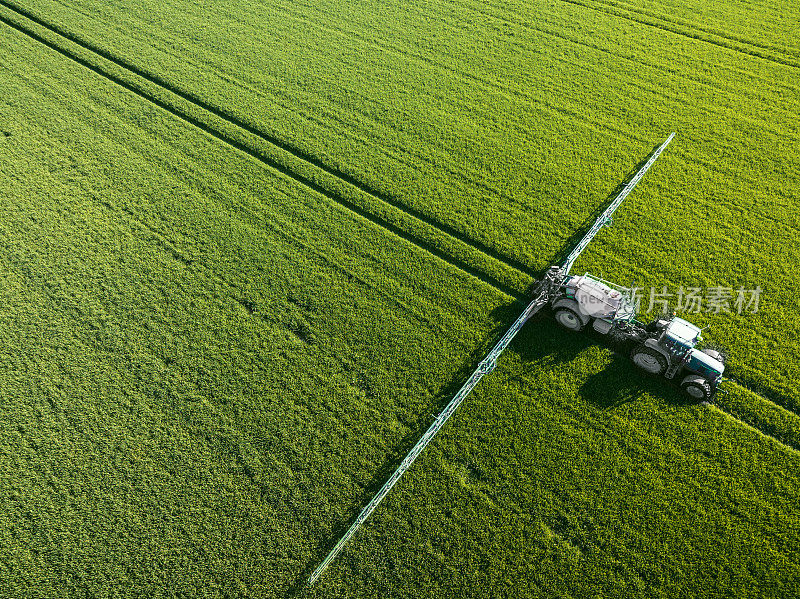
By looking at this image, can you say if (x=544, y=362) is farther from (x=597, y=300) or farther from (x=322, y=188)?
(x=322, y=188)

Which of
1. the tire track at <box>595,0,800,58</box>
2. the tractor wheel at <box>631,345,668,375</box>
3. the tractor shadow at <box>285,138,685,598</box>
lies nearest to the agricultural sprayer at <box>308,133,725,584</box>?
the tractor wheel at <box>631,345,668,375</box>

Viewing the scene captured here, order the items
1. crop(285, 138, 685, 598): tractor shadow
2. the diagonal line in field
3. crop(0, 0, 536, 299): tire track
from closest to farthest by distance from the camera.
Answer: the diagonal line in field, crop(285, 138, 685, 598): tractor shadow, crop(0, 0, 536, 299): tire track

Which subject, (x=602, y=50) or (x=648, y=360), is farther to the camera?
(x=602, y=50)

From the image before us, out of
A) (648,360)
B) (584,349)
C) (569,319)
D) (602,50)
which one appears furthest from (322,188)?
(602,50)

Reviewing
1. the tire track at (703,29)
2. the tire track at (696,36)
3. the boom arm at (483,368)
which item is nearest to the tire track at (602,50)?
the tire track at (696,36)

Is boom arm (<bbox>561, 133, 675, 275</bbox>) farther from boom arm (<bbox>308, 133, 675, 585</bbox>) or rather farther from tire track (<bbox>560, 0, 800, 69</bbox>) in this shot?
tire track (<bbox>560, 0, 800, 69</bbox>)

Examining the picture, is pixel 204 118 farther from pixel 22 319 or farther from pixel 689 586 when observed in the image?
pixel 689 586
